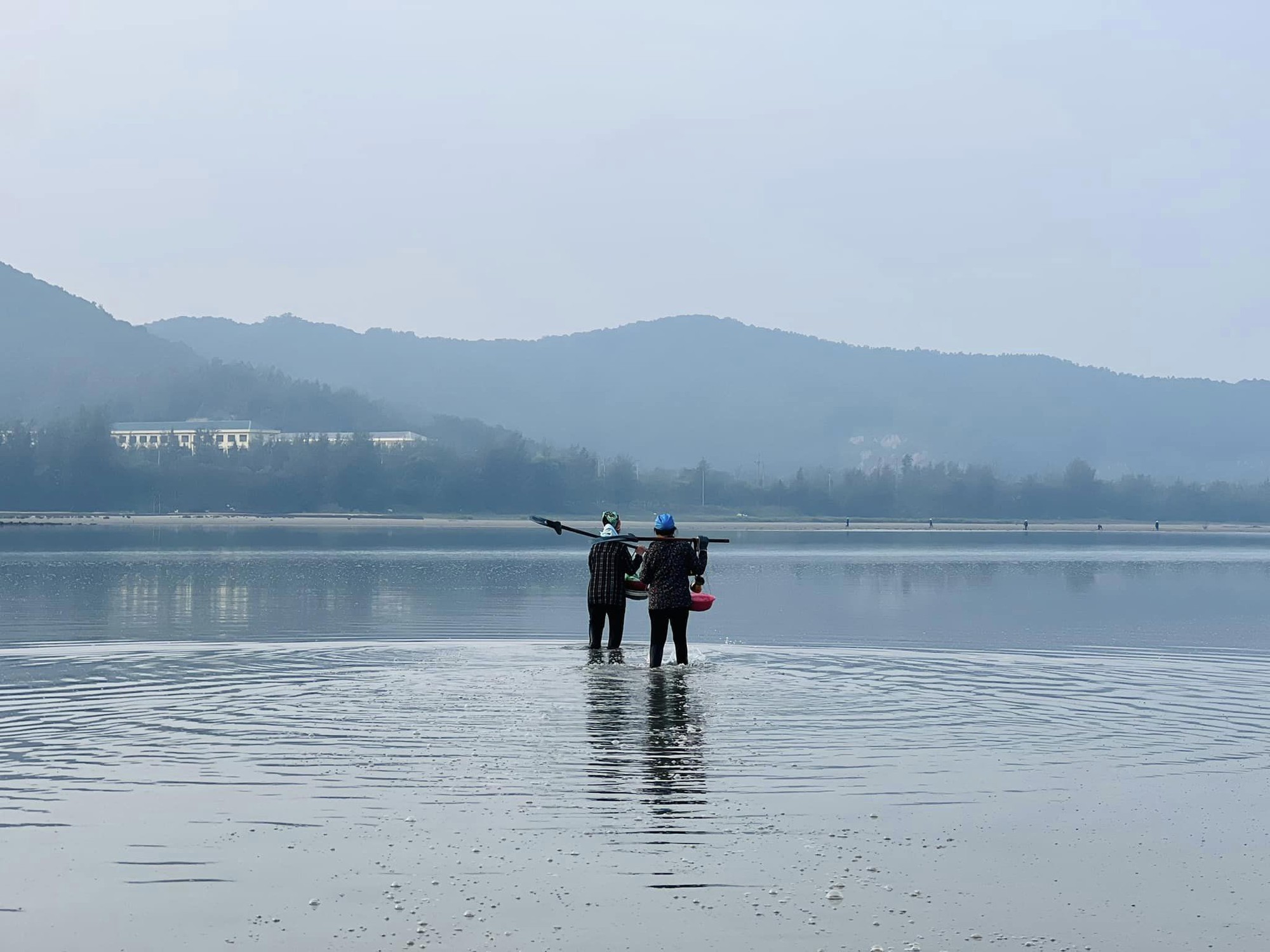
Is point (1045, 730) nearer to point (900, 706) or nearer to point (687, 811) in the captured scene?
point (900, 706)

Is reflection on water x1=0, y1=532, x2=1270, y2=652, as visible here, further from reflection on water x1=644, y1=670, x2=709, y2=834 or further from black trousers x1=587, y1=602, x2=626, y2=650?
reflection on water x1=644, y1=670, x2=709, y2=834

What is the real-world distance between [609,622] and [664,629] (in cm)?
342

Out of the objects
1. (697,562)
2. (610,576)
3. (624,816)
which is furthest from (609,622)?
(624,816)

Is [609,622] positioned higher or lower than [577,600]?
higher

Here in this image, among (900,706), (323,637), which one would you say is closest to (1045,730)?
(900,706)

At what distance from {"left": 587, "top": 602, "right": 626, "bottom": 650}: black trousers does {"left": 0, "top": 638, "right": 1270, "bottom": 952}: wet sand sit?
407 cm

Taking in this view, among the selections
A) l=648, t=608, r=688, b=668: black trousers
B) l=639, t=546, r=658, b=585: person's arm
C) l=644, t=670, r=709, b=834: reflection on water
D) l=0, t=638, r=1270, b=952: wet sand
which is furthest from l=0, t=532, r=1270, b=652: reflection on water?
l=0, t=638, r=1270, b=952: wet sand

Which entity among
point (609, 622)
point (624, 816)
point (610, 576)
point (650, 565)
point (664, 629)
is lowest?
point (624, 816)

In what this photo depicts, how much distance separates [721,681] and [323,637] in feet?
37.4

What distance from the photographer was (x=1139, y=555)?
11588 cm

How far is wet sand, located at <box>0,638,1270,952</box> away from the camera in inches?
374

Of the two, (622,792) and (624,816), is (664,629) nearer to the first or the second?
(622,792)

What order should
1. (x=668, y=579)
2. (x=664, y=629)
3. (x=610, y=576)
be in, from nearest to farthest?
1. (x=668, y=579)
2. (x=664, y=629)
3. (x=610, y=576)

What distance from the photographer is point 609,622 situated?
26.9 meters
